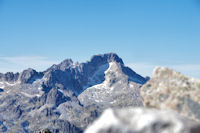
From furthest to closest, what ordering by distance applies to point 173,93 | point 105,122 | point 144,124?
point 173,93 < point 105,122 < point 144,124

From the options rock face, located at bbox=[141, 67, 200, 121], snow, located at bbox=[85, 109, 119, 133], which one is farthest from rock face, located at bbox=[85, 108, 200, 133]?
rock face, located at bbox=[141, 67, 200, 121]

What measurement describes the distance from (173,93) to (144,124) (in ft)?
11.1

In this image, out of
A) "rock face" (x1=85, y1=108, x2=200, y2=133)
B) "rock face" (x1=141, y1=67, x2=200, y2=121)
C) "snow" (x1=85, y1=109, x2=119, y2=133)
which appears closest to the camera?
"rock face" (x1=85, y1=108, x2=200, y2=133)

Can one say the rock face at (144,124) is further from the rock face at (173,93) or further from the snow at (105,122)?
the rock face at (173,93)

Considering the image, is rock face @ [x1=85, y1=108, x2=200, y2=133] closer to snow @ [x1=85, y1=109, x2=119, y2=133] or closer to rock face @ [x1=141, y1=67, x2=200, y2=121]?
snow @ [x1=85, y1=109, x2=119, y2=133]

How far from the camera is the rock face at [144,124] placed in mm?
7997

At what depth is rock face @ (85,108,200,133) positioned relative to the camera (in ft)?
26.2

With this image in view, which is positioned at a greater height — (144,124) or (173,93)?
Result: (173,93)

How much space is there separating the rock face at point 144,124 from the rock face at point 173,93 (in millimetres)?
2016

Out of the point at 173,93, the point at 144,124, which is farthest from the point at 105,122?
the point at 173,93

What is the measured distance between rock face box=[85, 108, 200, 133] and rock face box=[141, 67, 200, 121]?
202 cm

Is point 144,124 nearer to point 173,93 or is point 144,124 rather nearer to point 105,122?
point 105,122

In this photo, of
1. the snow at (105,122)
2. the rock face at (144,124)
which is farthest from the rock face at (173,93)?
the snow at (105,122)

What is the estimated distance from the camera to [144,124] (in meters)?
8.04
